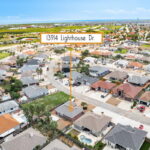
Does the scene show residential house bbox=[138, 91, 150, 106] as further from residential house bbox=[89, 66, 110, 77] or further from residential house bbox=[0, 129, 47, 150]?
residential house bbox=[0, 129, 47, 150]

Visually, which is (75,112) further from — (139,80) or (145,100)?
(139,80)

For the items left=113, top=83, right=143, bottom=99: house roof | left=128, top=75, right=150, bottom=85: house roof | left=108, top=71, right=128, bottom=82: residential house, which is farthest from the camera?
left=108, top=71, right=128, bottom=82: residential house

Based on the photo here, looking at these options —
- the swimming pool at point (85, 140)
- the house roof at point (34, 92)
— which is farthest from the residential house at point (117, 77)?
the swimming pool at point (85, 140)

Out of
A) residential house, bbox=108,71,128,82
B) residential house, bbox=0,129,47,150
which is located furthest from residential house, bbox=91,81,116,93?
residential house, bbox=0,129,47,150

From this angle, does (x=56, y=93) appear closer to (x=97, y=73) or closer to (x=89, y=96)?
(x=89, y=96)

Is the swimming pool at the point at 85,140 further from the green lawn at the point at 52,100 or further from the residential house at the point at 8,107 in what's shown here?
the residential house at the point at 8,107

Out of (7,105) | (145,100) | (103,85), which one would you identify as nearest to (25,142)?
(7,105)
